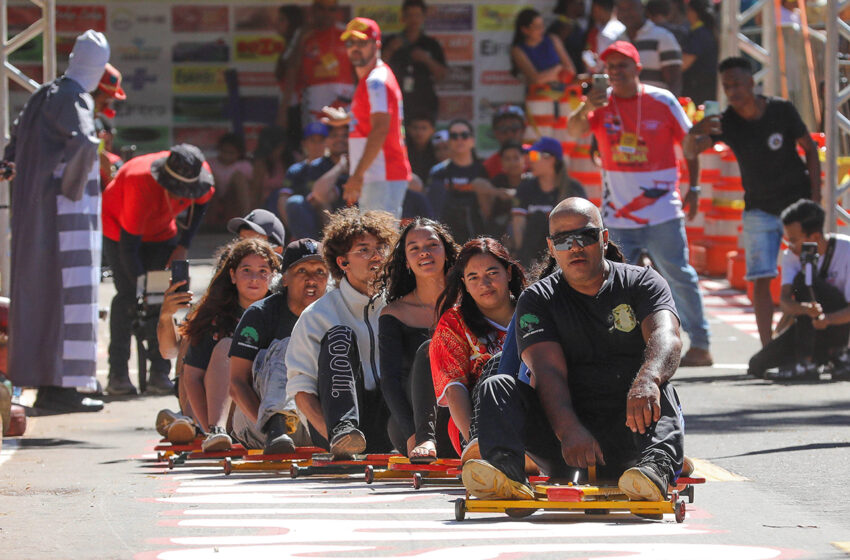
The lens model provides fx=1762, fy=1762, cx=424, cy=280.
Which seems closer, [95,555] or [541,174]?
[95,555]

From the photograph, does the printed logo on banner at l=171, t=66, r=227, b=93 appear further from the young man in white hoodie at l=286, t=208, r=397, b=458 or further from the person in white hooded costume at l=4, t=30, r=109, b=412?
the young man in white hoodie at l=286, t=208, r=397, b=458

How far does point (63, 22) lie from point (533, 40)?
17.6 feet

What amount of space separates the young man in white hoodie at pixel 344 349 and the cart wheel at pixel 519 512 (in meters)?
1.58

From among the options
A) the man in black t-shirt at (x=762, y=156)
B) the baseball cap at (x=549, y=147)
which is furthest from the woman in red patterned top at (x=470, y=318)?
the baseball cap at (x=549, y=147)

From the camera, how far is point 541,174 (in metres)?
16.6

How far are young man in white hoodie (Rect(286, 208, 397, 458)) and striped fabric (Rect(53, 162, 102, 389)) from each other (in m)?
2.79

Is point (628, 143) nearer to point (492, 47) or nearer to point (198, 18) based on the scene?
point (492, 47)

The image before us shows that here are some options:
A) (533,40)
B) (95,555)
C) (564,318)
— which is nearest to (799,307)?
(564,318)

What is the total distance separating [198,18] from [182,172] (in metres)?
9.22

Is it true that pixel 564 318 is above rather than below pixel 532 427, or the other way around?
above

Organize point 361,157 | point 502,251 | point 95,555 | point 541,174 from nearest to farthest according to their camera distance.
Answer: point 95,555, point 502,251, point 361,157, point 541,174

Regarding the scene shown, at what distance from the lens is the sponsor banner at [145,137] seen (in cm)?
2028

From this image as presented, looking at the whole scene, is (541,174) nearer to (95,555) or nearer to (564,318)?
(564,318)

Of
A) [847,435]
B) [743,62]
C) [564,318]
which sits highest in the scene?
[743,62]
